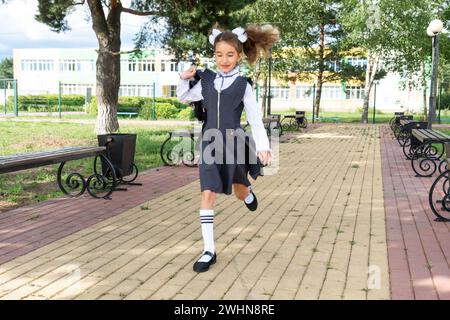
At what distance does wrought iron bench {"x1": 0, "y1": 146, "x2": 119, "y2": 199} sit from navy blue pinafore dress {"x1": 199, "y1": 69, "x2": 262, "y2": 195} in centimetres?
233

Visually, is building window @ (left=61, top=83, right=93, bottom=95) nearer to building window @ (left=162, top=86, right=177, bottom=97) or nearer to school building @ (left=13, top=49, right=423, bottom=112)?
school building @ (left=13, top=49, right=423, bottom=112)

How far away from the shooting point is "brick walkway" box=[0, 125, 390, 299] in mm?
3529

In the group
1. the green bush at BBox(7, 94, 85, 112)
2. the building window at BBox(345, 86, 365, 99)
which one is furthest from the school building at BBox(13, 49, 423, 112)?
the green bush at BBox(7, 94, 85, 112)

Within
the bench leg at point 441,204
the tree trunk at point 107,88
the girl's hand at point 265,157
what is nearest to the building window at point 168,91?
the tree trunk at point 107,88

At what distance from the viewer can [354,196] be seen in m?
7.06

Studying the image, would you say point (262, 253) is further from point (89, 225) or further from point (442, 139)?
point (442, 139)

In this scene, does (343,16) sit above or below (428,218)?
above

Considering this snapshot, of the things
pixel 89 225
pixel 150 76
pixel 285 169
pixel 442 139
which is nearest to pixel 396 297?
pixel 89 225

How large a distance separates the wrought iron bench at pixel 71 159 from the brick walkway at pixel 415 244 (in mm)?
3591

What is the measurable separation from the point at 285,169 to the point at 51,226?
17.7 feet

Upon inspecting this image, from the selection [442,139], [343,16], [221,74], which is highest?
[343,16]

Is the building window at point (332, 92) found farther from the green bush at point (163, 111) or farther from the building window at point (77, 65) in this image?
the green bush at point (163, 111)

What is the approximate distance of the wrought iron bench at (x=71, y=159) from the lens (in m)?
5.46
